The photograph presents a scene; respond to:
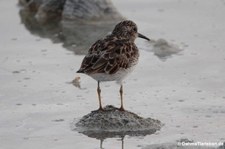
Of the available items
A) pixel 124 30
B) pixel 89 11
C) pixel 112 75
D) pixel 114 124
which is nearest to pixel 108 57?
pixel 112 75

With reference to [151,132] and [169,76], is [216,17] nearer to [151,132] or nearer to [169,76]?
[169,76]

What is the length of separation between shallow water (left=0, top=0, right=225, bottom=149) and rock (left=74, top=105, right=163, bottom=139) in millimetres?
124

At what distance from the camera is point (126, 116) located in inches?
323

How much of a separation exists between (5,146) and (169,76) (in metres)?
3.12

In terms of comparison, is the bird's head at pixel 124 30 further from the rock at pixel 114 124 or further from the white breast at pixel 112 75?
the rock at pixel 114 124

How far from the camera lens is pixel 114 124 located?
26.6 feet

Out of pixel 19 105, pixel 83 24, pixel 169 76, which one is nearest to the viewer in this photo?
pixel 19 105

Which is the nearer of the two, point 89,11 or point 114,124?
point 114,124

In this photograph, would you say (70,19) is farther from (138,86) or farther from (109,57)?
(109,57)

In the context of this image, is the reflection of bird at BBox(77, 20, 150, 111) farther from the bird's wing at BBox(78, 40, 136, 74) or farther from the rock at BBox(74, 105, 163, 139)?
the rock at BBox(74, 105, 163, 139)

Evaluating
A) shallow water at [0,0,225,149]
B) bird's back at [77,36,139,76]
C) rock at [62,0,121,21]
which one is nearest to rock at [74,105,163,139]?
shallow water at [0,0,225,149]

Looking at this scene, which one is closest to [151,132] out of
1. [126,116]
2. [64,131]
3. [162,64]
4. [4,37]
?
[126,116]

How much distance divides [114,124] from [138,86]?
1.63 metres

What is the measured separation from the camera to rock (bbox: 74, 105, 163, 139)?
8.04 m
